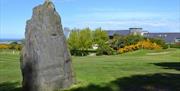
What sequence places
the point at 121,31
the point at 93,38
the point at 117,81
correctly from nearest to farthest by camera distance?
1. the point at 117,81
2. the point at 93,38
3. the point at 121,31

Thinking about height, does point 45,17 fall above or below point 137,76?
above

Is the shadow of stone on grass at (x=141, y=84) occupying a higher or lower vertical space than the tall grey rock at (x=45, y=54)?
lower

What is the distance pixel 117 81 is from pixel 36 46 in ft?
9.47

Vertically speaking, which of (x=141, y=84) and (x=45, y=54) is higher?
(x=45, y=54)

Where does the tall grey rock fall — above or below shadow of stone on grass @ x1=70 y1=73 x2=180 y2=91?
above

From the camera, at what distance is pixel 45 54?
13.2 meters

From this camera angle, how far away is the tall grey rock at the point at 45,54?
13047 mm

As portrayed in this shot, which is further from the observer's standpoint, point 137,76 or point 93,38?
point 93,38

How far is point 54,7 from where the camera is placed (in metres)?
13.6

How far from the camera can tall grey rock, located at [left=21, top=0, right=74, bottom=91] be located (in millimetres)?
13047

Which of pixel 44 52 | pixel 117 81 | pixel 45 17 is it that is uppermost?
pixel 45 17

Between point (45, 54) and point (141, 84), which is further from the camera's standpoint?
point (141, 84)

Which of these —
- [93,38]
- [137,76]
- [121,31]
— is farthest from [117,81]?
[121,31]

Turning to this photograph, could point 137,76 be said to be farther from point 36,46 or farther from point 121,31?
point 121,31
